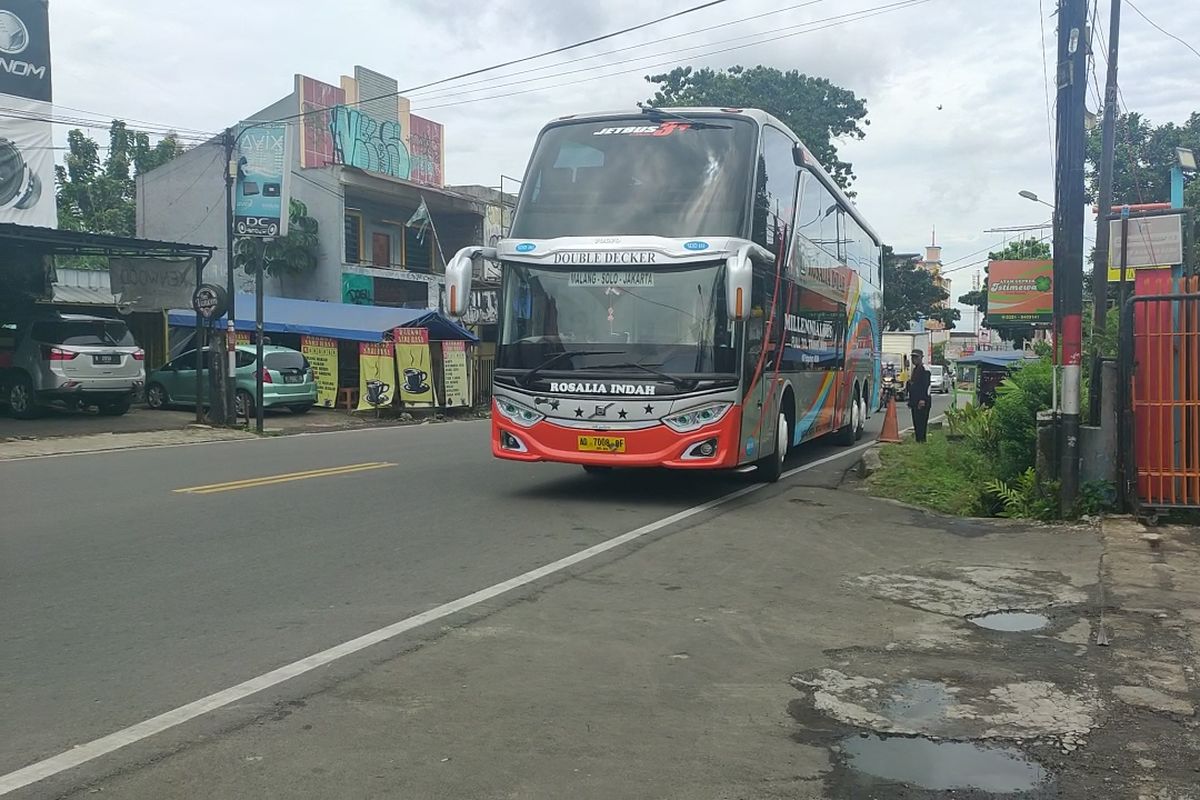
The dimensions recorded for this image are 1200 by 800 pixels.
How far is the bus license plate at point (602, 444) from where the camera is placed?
35.6 feet

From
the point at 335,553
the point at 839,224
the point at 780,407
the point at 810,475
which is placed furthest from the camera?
the point at 839,224

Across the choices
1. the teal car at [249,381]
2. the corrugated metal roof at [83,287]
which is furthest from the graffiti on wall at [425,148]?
the teal car at [249,381]

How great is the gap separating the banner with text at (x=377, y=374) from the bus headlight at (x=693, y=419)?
17912mm

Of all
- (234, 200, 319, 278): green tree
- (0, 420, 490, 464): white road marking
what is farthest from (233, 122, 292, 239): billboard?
(234, 200, 319, 278): green tree

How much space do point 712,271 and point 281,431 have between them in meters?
13.8

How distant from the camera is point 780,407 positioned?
516 inches

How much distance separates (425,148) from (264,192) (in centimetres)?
1935

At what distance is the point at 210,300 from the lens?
21.1 meters

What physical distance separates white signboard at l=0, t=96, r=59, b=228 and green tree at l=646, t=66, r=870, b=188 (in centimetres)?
2211

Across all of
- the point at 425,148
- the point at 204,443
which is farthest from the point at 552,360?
the point at 425,148

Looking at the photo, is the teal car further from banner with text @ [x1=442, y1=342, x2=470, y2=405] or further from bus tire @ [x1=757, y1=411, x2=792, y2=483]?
bus tire @ [x1=757, y1=411, x2=792, y2=483]

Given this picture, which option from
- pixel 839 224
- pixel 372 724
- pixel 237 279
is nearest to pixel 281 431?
pixel 839 224

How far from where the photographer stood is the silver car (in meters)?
19.8

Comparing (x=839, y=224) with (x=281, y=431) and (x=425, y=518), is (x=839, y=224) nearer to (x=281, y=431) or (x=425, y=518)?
(x=425, y=518)
